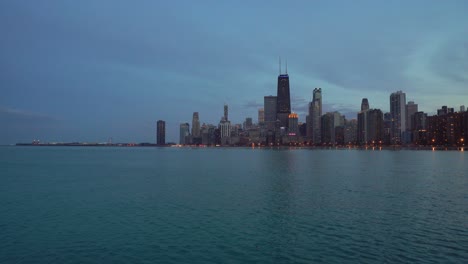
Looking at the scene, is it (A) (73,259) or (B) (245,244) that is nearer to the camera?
(A) (73,259)

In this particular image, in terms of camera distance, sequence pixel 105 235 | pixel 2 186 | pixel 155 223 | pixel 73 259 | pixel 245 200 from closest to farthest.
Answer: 1. pixel 73 259
2. pixel 105 235
3. pixel 155 223
4. pixel 245 200
5. pixel 2 186

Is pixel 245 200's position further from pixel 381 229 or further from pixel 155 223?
pixel 381 229

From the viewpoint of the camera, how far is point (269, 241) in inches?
1233

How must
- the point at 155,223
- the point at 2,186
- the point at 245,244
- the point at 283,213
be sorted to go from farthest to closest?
1. the point at 2,186
2. the point at 283,213
3. the point at 155,223
4. the point at 245,244

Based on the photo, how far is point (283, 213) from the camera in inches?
1672

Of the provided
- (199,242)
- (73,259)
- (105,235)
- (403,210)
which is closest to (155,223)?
(105,235)

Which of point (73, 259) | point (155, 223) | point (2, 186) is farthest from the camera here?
point (2, 186)

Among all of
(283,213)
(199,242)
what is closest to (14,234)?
(199,242)

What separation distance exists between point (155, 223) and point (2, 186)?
47325 mm

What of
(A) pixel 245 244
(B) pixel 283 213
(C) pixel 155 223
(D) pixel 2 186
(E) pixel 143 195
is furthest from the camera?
(D) pixel 2 186

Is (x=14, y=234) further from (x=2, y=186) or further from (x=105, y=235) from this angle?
(x=2, y=186)

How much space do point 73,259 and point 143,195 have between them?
29946 millimetres

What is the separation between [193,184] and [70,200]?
2419 centimetres

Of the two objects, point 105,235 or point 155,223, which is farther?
point 155,223
